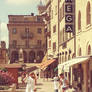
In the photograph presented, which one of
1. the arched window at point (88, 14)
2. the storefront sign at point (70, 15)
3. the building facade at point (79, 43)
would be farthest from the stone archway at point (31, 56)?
the arched window at point (88, 14)

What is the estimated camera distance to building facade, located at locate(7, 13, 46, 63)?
307ft

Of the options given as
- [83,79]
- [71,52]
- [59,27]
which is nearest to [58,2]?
[59,27]

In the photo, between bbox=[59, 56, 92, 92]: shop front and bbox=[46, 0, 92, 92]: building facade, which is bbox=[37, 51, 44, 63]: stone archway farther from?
bbox=[59, 56, 92, 92]: shop front

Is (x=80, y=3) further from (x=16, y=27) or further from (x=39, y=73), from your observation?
(x=16, y=27)

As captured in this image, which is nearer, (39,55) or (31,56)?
(39,55)

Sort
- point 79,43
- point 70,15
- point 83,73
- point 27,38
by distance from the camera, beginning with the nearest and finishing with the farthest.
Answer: point 83,73
point 79,43
point 70,15
point 27,38

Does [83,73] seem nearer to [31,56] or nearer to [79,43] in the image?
[79,43]

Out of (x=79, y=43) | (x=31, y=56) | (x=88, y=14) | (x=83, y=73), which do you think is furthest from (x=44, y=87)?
(x=31, y=56)

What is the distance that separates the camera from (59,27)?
151ft

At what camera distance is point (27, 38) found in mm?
95562

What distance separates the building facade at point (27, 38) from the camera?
93.7 metres

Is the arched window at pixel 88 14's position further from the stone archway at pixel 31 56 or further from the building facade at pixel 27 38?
the stone archway at pixel 31 56

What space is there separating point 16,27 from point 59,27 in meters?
49.1

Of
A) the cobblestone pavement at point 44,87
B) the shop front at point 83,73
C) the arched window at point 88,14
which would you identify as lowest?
the cobblestone pavement at point 44,87
